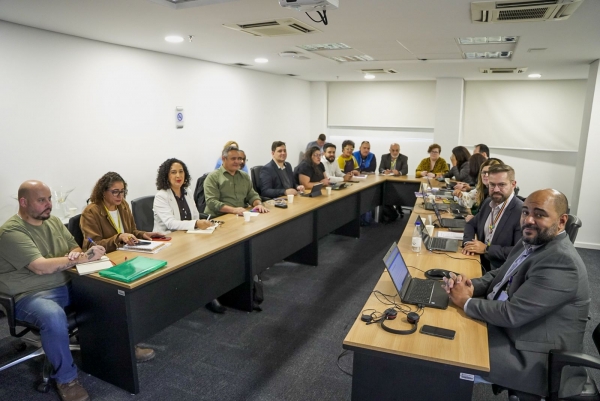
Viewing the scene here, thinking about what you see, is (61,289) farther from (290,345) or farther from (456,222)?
(456,222)

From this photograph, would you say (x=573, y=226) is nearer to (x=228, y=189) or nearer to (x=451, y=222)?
(x=451, y=222)

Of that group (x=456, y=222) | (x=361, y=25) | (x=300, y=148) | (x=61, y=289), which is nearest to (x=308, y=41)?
(x=361, y=25)

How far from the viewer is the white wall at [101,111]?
3.63 m

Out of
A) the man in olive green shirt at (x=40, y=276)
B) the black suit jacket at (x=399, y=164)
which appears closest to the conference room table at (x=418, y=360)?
the man in olive green shirt at (x=40, y=276)

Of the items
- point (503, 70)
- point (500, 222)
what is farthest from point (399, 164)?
point (500, 222)

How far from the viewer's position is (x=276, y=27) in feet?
11.3

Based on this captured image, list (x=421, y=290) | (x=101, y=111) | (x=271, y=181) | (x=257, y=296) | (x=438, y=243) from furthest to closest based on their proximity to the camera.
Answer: (x=271, y=181)
(x=101, y=111)
(x=257, y=296)
(x=438, y=243)
(x=421, y=290)

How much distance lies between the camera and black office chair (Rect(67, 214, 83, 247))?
2881 millimetres

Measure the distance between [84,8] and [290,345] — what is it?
2.88m

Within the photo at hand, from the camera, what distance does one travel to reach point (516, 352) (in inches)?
71.6

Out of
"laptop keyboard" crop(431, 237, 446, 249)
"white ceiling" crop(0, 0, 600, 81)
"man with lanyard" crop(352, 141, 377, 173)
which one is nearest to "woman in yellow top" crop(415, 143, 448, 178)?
"man with lanyard" crop(352, 141, 377, 173)

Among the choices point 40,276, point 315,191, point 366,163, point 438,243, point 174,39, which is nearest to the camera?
point 40,276

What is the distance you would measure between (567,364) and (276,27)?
3.08 meters

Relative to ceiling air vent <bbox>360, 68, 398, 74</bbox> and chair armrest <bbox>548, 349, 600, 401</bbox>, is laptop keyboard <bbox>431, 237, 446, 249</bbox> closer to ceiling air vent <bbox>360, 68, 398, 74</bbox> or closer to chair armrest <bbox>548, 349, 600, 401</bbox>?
chair armrest <bbox>548, 349, 600, 401</bbox>
